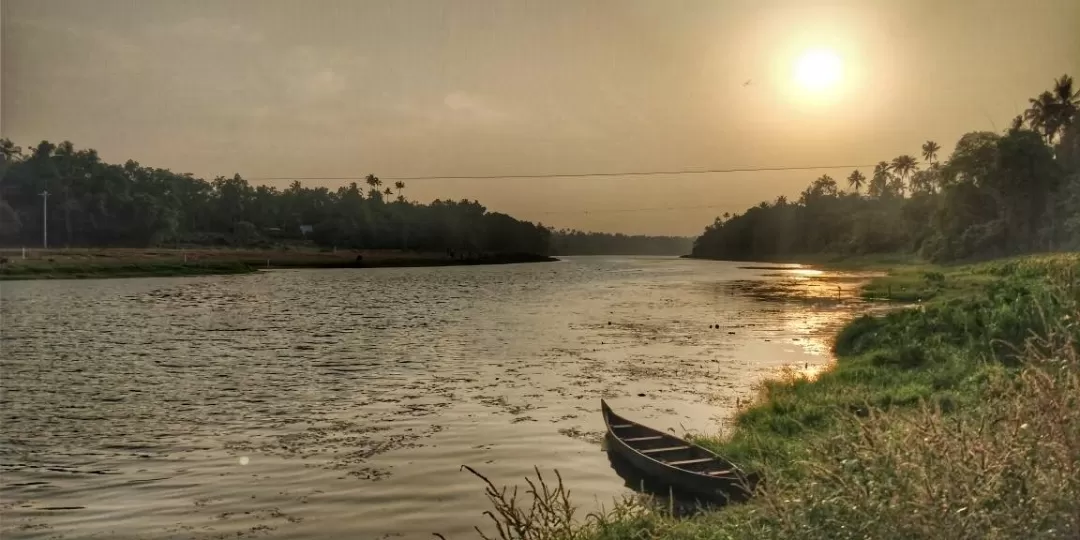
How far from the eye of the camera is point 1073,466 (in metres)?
5.97

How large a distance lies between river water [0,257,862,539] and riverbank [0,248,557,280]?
1678 inches

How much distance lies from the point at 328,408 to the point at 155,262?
312ft

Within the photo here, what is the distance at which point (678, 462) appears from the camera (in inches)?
513

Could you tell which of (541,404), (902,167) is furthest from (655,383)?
(902,167)

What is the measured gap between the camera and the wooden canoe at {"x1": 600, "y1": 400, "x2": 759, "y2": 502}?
11695mm

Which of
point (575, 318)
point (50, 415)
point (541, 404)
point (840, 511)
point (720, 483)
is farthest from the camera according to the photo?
point (575, 318)

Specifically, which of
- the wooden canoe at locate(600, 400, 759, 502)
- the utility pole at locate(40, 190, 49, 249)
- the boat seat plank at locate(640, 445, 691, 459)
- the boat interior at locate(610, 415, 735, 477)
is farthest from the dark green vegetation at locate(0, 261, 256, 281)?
the boat seat plank at locate(640, 445, 691, 459)

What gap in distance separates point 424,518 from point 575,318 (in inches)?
1450

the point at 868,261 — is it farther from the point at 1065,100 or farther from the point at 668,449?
the point at 668,449

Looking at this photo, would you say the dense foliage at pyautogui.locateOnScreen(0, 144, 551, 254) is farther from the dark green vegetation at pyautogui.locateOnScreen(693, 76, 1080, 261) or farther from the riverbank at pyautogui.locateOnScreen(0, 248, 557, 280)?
the dark green vegetation at pyautogui.locateOnScreen(693, 76, 1080, 261)

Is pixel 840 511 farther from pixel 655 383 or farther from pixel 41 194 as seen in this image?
pixel 41 194

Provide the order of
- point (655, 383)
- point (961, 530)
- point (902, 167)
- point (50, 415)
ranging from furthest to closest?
point (902, 167), point (655, 383), point (50, 415), point (961, 530)

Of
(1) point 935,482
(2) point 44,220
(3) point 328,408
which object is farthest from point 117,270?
(1) point 935,482

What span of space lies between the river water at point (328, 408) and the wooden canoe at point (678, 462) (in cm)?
71
